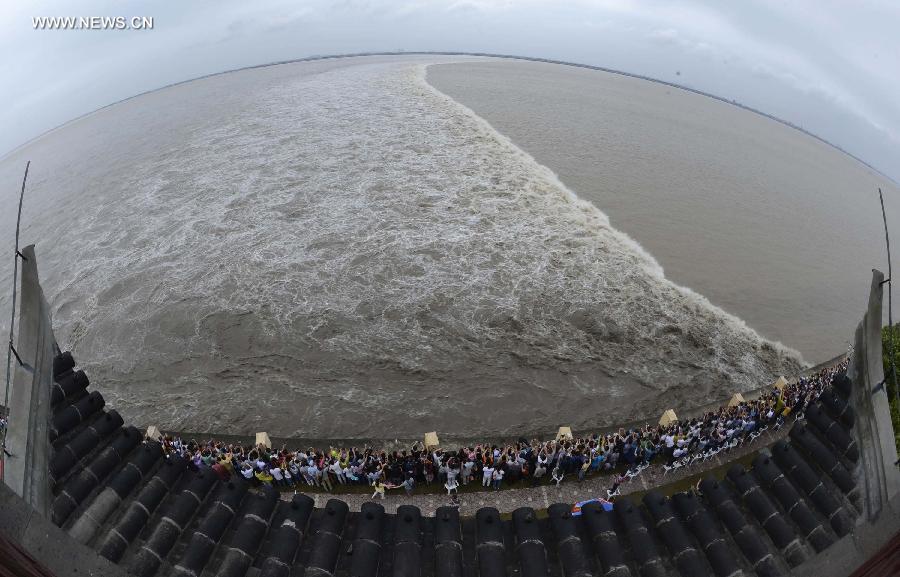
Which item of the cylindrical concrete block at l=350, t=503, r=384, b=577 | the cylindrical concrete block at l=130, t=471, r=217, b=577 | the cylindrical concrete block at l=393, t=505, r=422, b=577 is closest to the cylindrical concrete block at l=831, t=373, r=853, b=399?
the cylindrical concrete block at l=393, t=505, r=422, b=577

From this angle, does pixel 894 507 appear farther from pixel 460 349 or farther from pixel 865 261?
pixel 865 261

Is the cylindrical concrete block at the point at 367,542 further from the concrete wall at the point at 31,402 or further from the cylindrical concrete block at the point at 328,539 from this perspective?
the concrete wall at the point at 31,402

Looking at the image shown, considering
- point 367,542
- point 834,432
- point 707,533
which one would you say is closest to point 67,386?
point 367,542

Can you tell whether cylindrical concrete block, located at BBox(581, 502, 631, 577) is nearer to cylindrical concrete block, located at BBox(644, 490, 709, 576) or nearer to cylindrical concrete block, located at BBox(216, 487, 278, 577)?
cylindrical concrete block, located at BBox(644, 490, 709, 576)

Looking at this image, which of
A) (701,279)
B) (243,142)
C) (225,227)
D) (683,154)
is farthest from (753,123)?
(225,227)

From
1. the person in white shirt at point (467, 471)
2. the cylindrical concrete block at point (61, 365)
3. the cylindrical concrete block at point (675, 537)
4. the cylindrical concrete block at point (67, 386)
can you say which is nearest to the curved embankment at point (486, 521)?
the cylindrical concrete block at point (675, 537)

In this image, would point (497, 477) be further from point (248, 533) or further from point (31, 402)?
point (31, 402)

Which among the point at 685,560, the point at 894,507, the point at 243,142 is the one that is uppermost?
the point at 894,507
